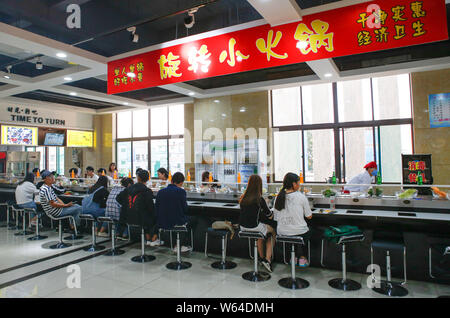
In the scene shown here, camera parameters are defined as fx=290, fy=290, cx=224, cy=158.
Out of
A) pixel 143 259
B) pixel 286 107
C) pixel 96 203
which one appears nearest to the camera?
pixel 143 259

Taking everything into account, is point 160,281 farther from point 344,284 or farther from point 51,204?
point 51,204

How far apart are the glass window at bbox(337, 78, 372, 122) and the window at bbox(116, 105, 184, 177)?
15.4 feet

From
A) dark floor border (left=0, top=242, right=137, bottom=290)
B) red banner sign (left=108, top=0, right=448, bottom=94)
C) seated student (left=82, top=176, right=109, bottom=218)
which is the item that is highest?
red banner sign (left=108, top=0, right=448, bottom=94)

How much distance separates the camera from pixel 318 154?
7250 millimetres

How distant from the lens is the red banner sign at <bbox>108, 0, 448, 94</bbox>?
2717 mm

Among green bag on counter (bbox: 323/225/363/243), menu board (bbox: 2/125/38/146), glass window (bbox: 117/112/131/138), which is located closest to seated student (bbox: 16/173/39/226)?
menu board (bbox: 2/125/38/146)

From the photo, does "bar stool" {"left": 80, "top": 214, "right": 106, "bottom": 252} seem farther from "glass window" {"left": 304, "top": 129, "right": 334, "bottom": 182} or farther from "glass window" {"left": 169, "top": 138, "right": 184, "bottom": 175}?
"glass window" {"left": 304, "top": 129, "right": 334, "bottom": 182}

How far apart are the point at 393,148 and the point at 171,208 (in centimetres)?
528

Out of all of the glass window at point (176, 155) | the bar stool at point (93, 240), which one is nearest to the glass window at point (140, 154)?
the glass window at point (176, 155)

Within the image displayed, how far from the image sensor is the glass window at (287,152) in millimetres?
7430

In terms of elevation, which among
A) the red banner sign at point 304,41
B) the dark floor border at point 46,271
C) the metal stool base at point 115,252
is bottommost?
the dark floor border at point 46,271

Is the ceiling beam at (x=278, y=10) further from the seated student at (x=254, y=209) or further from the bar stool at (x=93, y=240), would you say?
the bar stool at (x=93, y=240)

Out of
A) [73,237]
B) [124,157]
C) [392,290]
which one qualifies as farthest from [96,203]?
[124,157]
